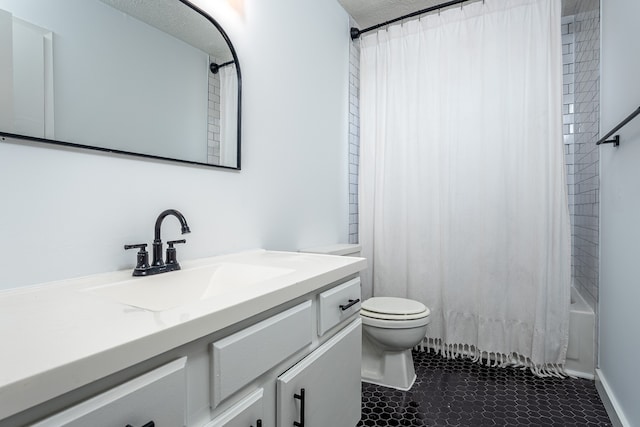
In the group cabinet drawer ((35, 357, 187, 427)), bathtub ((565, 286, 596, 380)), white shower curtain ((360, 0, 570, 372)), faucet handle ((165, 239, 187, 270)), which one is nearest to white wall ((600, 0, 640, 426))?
bathtub ((565, 286, 596, 380))

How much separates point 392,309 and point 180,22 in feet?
5.54

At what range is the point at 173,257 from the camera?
1139 millimetres

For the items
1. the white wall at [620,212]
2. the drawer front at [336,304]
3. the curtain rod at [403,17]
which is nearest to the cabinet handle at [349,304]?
the drawer front at [336,304]

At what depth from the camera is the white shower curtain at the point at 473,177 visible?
1.99 m

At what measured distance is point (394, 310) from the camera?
73.6 inches

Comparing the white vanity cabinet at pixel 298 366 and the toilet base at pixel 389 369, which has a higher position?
the white vanity cabinet at pixel 298 366

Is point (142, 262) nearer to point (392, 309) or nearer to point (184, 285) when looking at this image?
point (184, 285)

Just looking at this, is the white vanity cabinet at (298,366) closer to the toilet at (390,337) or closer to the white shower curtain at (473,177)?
the toilet at (390,337)

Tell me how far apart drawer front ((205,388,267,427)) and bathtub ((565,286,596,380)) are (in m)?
1.98

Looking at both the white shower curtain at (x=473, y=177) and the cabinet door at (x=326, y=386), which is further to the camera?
the white shower curtain at (x=473, y=177)

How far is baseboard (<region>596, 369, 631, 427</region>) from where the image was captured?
1.40m

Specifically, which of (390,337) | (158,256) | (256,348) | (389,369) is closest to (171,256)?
(158,256)

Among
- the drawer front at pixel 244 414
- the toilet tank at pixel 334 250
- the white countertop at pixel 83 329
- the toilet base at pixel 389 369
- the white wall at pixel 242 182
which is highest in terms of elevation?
the white wall at pixel 242 182

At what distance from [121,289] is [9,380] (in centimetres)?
58
